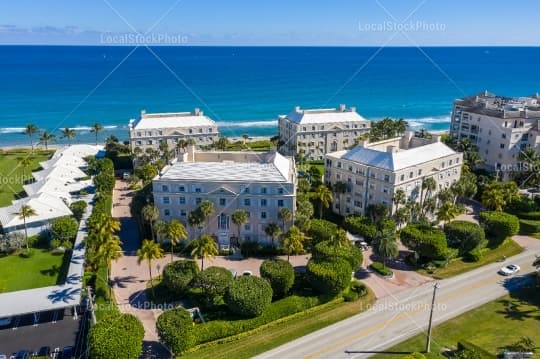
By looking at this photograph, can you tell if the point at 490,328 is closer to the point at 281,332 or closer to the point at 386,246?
the point at 386,246

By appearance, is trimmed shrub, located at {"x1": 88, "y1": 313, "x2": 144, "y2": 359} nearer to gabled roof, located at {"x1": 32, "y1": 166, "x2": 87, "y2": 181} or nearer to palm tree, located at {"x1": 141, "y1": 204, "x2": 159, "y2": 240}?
palm tree, located at {"x1": 141, "y1": 204, "x2": 159, "y2": 240}

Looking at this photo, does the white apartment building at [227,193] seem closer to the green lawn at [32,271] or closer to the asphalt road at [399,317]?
the green lawn at [32,271]

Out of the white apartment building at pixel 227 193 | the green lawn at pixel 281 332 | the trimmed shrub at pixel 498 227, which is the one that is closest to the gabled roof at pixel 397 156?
the trimmed shrub at pixel 498 227

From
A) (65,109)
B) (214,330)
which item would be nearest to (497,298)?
(214,330)

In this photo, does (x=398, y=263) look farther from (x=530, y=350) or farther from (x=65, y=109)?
(x=65, y=109)

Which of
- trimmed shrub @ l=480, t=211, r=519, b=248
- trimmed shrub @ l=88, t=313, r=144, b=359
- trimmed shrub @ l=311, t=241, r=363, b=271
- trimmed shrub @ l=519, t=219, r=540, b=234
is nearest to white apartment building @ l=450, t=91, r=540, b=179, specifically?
trimmed shrub @ l=519, t=219, r=540, b=234

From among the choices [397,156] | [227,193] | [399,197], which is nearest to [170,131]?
[227,193]

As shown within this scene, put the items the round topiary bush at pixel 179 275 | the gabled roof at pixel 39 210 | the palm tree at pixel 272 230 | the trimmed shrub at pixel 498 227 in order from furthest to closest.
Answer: the gabled roof at pixel 39 210 < the trimmed shrub at pixel 498 227 < the palm tree at pixel 272 230 < the round topiary bush at pixel 179 275
